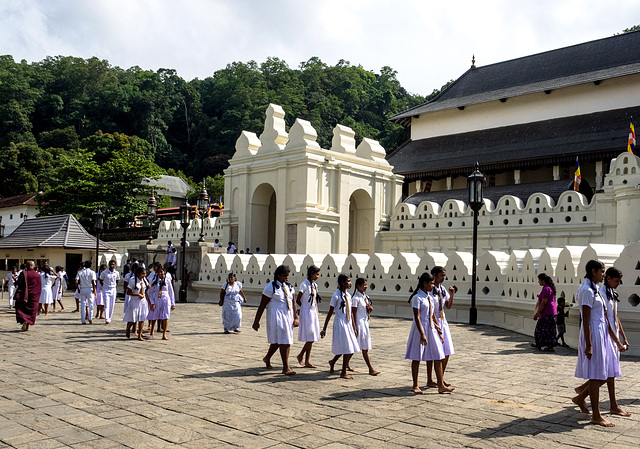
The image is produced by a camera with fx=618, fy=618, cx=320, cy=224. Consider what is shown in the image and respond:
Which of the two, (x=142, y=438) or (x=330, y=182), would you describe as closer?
(x=142, y=438)

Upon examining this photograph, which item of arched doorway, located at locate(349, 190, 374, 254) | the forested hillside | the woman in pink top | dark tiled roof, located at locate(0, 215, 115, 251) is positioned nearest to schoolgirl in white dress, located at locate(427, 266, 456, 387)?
the woman in pink top

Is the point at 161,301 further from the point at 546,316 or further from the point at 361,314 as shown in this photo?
the point at 546,316

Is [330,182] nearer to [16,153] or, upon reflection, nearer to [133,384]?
[133,384]

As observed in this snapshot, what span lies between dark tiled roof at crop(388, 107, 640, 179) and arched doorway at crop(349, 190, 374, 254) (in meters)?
5.03

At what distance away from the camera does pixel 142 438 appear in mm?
5406

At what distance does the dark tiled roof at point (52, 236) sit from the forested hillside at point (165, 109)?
2930cm

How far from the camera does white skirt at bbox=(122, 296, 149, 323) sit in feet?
41.1

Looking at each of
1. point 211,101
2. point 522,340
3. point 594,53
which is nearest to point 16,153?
point 211,101

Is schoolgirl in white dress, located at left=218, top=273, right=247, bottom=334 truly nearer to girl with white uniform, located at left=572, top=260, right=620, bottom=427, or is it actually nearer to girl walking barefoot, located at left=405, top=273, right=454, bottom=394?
girl walking barefoot, located at left=405, top=273, right=454, bottom=394

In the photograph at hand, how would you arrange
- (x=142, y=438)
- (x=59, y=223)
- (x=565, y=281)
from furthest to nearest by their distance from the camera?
(x=59, y=223) < (x=565, y=281) < (x=142, y=438)

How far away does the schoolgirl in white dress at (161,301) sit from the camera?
41.2 ft

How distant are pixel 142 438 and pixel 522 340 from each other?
28.0 feet

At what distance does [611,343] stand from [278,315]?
4.30 meters

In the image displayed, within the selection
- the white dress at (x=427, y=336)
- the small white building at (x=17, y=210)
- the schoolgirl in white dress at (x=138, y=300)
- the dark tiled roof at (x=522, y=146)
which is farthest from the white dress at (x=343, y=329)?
the small white building at (x=17, y=210)
